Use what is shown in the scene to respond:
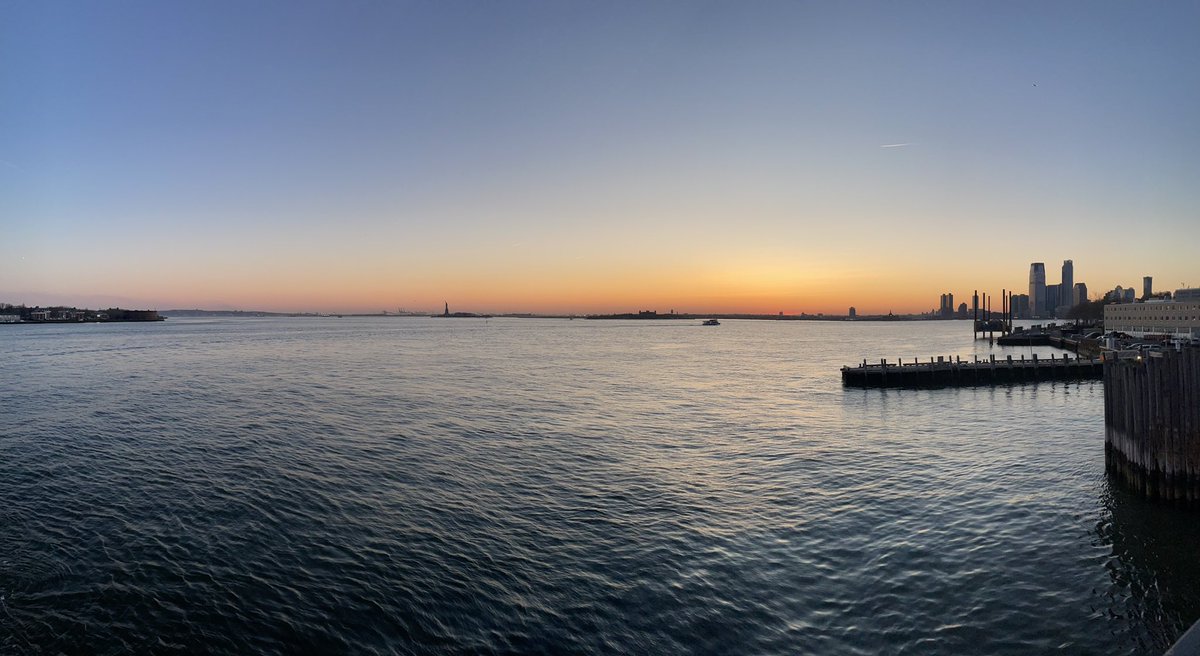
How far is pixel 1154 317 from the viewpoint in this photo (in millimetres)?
87438

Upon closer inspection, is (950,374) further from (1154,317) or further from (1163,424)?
(1154,317)

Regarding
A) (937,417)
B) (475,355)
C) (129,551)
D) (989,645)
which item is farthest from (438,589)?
(475,355)

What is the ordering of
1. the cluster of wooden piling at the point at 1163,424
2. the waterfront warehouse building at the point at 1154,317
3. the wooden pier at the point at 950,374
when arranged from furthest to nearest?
1. the waterfront warehouse building at the point at 1154,317
2. the wooden pier at the point at 950,374
3. the cluster of wooden piling at the point at 1163,424

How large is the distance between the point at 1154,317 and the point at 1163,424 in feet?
317

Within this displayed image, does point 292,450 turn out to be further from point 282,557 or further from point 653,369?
point 653,369

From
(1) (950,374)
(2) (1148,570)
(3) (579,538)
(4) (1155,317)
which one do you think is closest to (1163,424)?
(2) (1148,570)

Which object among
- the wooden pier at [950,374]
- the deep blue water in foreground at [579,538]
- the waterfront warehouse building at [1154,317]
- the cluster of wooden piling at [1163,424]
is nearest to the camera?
the deep blue water in foreground at [579,538]

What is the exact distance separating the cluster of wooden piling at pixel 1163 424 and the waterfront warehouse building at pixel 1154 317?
7229 centimetres

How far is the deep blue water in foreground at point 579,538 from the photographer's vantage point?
427 inches

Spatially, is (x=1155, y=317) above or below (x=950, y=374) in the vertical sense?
above

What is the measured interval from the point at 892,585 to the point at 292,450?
75.4 feet

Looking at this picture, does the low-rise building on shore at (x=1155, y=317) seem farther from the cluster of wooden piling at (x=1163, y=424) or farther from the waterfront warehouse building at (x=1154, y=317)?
the cluster of wooden piling at (x=1163, y=424)

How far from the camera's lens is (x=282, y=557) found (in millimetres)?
14039

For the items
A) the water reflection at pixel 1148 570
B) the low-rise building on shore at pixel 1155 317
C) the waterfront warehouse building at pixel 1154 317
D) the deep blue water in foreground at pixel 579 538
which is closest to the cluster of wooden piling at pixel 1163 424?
the water reflection at pixel 1148 570
